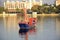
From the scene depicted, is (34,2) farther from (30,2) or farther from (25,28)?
(25,28)

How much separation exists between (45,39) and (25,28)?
7.00m

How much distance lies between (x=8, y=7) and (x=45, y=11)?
53.0 ft

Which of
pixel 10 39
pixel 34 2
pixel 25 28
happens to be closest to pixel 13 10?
pixel 34 2

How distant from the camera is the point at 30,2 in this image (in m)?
83.4

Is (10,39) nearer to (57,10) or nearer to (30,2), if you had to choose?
(57,10)

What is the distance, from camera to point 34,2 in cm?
8500

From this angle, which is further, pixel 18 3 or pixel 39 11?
pixel 18 3

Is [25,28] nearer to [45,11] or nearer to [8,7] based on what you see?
[45,11]

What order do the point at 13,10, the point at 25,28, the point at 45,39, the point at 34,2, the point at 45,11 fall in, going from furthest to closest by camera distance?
the point at 34,2 < the point at 13,10 < the point at 45,11 < the point at 25,28 < the point at 45,39

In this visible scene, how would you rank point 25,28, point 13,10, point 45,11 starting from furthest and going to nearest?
point 13,10, point 45,11, point 25,28

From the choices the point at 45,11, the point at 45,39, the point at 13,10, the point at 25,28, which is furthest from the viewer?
the point at 13,10

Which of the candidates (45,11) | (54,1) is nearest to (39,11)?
(45,11)

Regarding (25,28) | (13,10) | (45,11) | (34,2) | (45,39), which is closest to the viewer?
(45,39)

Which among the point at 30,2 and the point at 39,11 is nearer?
the point at 39,11
